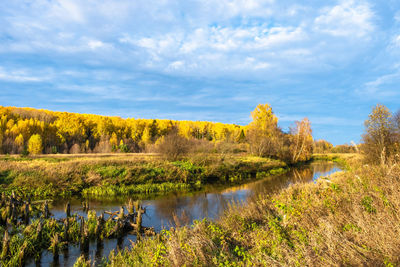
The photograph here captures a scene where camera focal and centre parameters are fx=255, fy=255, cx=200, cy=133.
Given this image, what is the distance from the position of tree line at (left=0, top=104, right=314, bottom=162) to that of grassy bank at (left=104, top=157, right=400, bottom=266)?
964 inches

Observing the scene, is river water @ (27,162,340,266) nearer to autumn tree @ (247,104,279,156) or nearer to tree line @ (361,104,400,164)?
tree line @ (361,104,400,164)

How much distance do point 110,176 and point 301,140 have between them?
1290 inches

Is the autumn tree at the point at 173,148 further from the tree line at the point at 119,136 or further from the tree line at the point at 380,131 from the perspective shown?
the tree line at the point at 380,131

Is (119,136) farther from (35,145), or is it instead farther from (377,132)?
(377,132)

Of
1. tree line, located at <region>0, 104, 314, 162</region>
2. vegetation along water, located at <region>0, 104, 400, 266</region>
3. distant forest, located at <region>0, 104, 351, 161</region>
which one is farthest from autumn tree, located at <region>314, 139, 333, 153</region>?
vegetation along water, located at <region>0, 104, 400, 266</region>

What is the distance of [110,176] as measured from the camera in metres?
21.2

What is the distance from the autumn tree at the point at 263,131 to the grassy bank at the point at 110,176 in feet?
42.8

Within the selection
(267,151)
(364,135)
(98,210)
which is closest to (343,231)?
(98,210)

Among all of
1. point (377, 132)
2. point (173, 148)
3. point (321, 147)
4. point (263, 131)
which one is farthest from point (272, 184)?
point (321, 147)

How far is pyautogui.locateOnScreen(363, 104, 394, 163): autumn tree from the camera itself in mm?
20766

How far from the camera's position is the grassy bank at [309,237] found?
4016 millimetres

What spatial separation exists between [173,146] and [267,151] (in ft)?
59.7

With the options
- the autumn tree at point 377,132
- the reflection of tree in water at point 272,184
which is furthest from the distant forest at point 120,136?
the autumn tree at point 377,132

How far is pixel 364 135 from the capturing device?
2228cm
